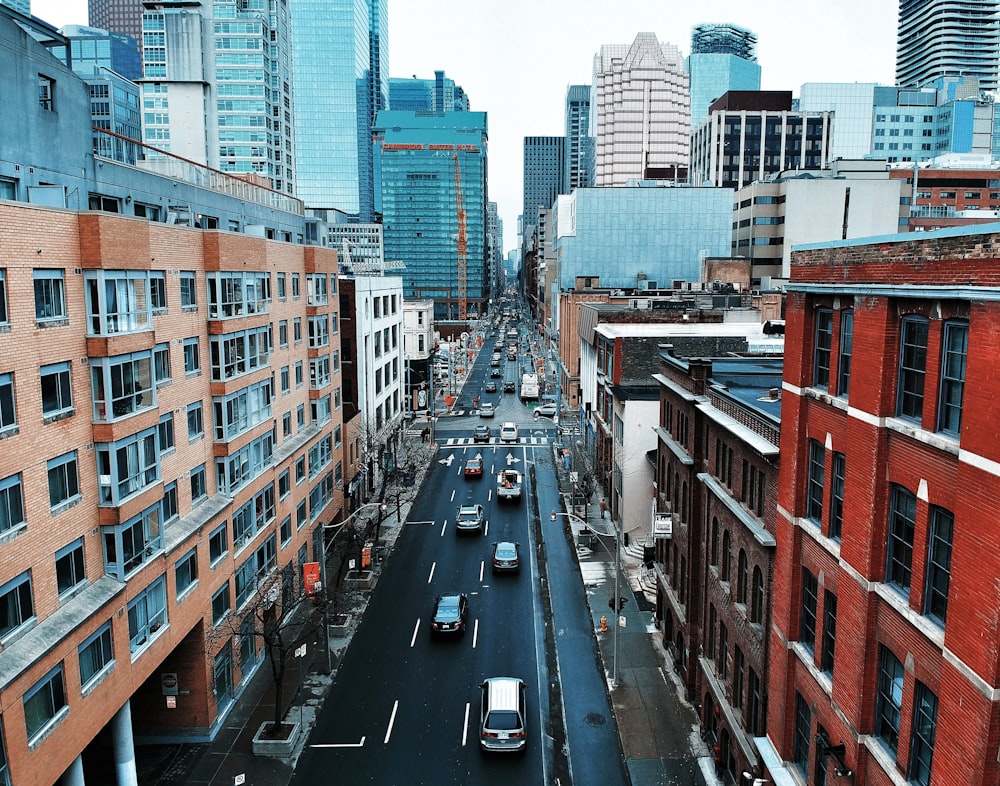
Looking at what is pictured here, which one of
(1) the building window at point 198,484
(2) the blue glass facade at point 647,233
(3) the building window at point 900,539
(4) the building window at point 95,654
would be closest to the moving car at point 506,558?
(1) the building window at point 198,484

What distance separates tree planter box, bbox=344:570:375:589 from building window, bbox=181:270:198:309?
22081 millimetres

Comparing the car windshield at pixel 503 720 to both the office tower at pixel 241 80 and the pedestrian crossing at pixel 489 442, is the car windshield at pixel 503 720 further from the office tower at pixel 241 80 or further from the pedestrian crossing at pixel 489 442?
the office tower at pixel 241 80

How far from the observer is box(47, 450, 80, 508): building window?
68.9ft

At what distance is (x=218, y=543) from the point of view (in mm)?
31781

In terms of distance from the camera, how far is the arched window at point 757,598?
24516 mm

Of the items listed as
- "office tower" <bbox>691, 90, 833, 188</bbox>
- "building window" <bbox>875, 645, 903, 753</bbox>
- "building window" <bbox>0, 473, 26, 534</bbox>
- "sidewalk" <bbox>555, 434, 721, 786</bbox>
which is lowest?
"sidewalk" <bbox>555, 434, 721, 786</bbox>

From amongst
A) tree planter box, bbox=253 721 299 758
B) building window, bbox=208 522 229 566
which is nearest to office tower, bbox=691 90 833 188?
building window, bbox=208 522 229 566

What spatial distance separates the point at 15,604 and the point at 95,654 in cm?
407

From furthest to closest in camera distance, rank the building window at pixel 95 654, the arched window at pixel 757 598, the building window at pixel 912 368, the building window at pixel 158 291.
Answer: the building window at pixel 158 291, the arched window at pixel 757 598, the building window at pixel 95 654, the building window at pixel 912 368

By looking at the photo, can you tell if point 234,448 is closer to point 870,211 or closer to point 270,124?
point 870,211

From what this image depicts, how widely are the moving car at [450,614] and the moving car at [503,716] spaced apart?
7.14m

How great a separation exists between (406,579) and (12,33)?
34388mm

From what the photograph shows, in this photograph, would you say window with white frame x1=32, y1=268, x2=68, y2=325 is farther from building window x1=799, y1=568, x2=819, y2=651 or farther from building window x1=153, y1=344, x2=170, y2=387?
building window x1=799, y1=568, x2=819, y2=651

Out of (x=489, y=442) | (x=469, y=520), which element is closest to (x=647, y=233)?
(x=489, y=442)
